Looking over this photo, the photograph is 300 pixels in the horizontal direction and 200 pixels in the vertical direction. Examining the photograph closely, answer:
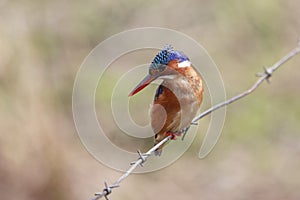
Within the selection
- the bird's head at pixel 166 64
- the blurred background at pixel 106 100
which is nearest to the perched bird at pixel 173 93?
the bird's head at pixel 166 64

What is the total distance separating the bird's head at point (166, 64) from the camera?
2832mm

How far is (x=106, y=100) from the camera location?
22.6ft

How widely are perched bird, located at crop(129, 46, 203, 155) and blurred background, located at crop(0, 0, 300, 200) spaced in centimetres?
286

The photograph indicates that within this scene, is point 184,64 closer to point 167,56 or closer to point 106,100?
point 167,56

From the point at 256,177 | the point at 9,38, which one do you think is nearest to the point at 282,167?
the point at 256,177

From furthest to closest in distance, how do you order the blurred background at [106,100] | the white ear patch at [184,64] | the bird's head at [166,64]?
the blurred background at [106,100], the white ear patch at [184,64], the bird's head at [166,64]

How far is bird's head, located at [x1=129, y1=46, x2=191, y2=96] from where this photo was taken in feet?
9.29

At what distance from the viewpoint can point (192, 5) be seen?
7.74 m

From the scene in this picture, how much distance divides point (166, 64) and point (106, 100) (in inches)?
158

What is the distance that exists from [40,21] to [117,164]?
1.67m

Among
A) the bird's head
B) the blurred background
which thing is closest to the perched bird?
the bird's head

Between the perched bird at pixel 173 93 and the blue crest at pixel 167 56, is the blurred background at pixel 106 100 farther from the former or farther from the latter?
the blue crest at pixel 167 56

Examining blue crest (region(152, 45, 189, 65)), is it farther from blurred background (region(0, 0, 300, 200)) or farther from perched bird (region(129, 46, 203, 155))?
blurred background (region(0, 0, 300, 200))

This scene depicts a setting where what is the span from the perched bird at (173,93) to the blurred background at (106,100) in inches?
113
